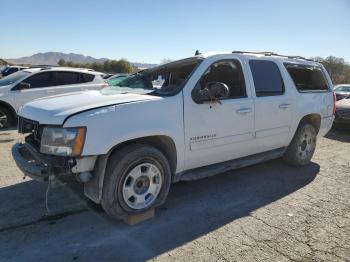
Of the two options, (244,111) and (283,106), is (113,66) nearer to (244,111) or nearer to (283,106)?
(283,106)

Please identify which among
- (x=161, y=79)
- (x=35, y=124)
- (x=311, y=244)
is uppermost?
(x=161, y=79)

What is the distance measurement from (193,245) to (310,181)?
293 centimetres

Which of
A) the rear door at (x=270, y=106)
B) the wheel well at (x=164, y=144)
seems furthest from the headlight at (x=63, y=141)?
the rear door at (x=270, y=106)

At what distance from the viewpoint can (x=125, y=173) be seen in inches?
148

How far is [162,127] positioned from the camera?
12.8 ft

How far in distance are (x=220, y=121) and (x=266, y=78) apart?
53.4 inches

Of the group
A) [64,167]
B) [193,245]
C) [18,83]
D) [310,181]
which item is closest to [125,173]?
[64,167]

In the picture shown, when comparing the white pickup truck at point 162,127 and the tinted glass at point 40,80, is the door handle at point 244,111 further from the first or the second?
the tinted glass at point 40,80

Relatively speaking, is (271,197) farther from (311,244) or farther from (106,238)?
(106,238)

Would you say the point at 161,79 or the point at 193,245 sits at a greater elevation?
the point at 161,79

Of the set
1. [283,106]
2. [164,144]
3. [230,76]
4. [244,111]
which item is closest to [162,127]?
[164,144]

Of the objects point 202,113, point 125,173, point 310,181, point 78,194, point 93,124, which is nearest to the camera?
point 93,124

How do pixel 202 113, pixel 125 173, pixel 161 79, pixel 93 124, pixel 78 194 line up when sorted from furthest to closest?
1. pixel 161 79
2. pixel 78 194
3. pixel 202 113
4. pixel 125 173
5. pixel 93 124

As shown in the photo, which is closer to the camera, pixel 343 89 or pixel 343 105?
pixel 343 105
